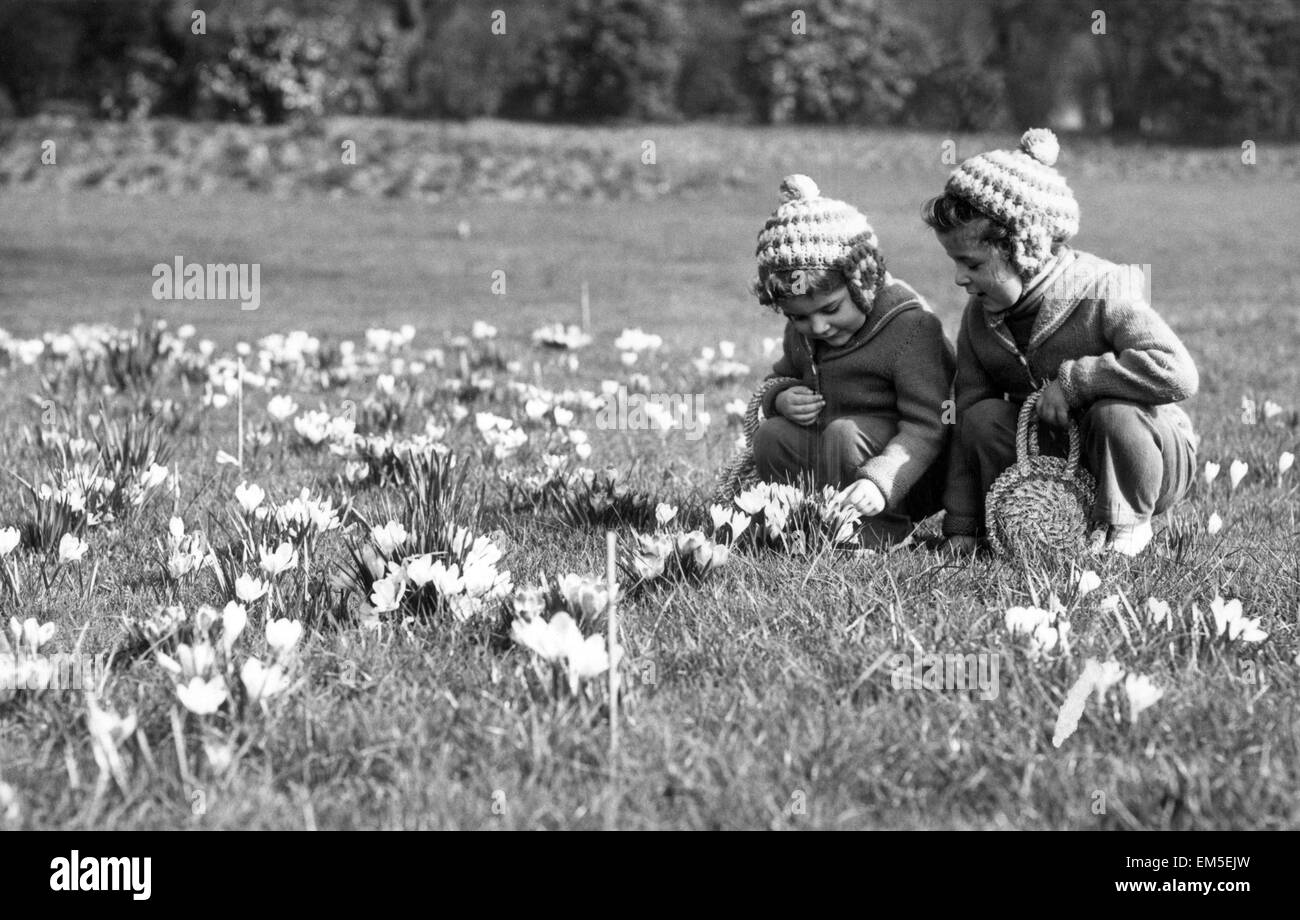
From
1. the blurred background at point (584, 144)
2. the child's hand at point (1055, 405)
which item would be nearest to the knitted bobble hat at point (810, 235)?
the child's hand at point (1055, 405)

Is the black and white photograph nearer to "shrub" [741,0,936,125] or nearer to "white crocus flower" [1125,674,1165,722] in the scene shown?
"white crocus flower" [1125,674,1165,722]

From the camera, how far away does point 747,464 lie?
15.7 feet

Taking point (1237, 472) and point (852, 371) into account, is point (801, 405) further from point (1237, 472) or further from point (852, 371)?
point (1237, 472)

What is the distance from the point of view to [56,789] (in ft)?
8.45

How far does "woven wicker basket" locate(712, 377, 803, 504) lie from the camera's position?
462 centimetres

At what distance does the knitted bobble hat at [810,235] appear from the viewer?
419cm

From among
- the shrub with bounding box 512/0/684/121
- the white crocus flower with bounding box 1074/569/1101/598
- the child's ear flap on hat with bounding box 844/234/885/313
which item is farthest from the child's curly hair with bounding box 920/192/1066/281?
the shrub with bounding box 512/0/684/121

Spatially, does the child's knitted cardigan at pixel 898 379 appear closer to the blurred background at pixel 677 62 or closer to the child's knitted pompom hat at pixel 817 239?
the child's knitted pompom hat at pixel 817 239

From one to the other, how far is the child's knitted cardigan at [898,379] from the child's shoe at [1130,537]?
57cm

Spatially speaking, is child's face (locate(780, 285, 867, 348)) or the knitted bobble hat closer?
the knitted bobble hat

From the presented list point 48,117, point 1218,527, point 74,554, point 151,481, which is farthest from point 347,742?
point 48,117

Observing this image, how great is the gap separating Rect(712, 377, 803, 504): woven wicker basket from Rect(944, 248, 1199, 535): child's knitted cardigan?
61 cm

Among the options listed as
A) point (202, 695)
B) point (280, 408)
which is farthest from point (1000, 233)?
point (280, 408)
